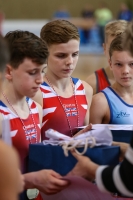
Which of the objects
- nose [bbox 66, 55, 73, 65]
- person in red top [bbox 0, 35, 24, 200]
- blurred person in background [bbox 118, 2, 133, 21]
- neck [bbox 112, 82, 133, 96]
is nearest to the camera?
person in red top [bbox 0, 35, 24, 200]

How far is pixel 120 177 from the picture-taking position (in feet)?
7.39

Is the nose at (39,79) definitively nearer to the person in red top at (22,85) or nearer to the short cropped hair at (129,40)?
the person in red top at (22,85)

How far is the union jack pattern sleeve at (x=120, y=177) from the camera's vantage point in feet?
7.30

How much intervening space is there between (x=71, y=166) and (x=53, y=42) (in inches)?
45.6

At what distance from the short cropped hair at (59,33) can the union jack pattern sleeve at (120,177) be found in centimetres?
136

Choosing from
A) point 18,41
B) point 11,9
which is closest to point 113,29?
point 18,41

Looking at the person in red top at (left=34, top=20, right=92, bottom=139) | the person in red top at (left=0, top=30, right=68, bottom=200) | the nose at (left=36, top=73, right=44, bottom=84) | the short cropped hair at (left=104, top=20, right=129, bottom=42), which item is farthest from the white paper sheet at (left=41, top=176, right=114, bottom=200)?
the short cropped hair at (left=104, top=20, right=129, bottom=42)

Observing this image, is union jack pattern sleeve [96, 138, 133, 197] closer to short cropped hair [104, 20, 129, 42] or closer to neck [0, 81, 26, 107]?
neck [0, 81, 26, 107]

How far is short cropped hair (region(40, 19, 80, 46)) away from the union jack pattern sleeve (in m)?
1.36

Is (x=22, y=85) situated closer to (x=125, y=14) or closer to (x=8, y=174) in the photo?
(x=8, y=174)

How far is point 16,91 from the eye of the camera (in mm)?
2973

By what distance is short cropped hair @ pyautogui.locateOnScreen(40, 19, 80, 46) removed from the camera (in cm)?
348

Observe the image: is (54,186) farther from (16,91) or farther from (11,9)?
(11,9)

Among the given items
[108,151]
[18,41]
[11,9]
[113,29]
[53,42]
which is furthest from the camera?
[11,9]
